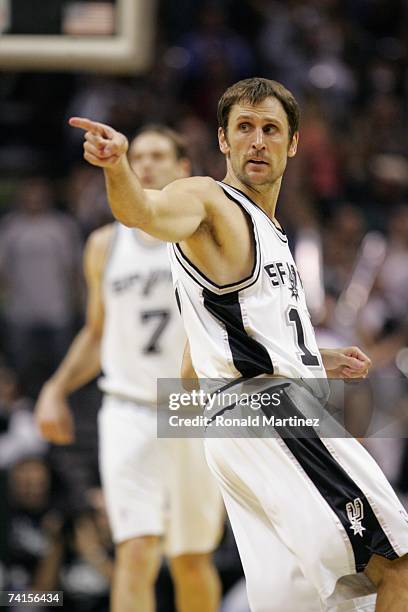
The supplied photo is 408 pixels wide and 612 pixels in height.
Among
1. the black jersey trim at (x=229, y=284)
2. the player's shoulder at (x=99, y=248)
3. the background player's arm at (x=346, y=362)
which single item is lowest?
the player's shoulder at (x=99, y=248)

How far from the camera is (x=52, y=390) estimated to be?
7.00 metres

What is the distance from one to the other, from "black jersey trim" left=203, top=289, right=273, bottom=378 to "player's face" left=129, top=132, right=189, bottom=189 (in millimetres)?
2437

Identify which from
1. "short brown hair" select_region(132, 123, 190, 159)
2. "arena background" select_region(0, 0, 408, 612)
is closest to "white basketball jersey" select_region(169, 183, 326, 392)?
"short brown hair" select_region(132, 123, 190, 159)

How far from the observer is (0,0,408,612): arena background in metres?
8.59

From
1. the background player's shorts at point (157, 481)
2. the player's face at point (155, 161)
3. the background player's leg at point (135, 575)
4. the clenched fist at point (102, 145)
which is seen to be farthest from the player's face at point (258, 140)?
the background player's leg at point (135, 575)

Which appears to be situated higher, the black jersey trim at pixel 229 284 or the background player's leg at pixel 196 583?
the black jersey trim at pixel 229 284

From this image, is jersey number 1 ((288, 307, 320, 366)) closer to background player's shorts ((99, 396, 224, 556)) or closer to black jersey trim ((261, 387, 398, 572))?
black jersey trim ((261, 387, 398, 572))

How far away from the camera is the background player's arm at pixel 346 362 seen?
186 inches

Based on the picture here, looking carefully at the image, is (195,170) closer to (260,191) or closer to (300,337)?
(260,191)

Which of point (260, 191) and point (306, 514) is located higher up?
point (260, 191)

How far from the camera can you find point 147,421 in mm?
6680

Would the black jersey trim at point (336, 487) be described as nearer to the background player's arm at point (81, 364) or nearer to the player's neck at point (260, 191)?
the player's neck at point (260, 191)

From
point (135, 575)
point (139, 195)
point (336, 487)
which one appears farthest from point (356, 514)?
point (135, 575)

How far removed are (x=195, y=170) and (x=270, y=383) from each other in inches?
233
